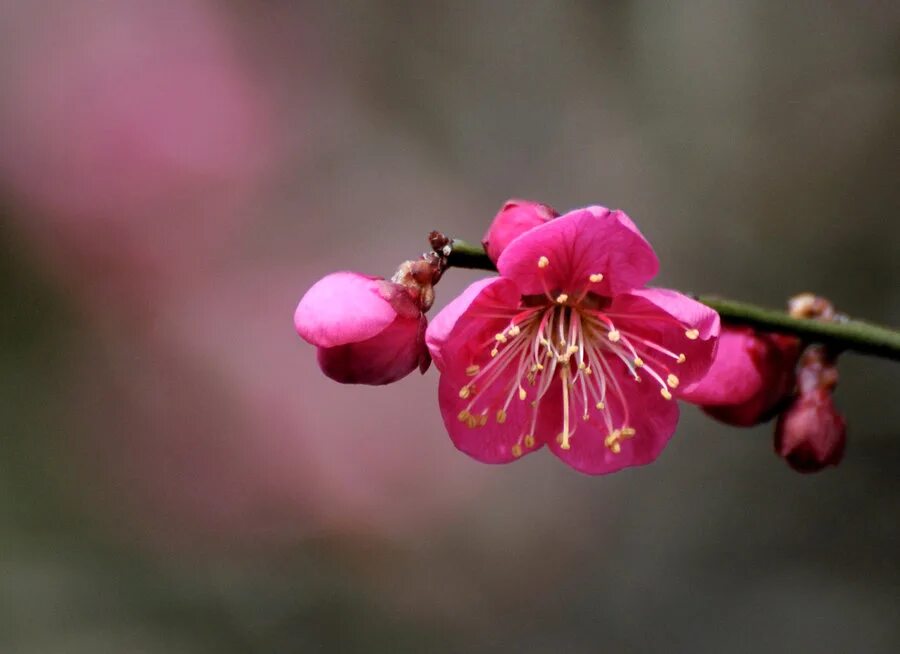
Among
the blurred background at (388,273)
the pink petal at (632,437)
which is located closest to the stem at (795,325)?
the pink petal at (632,437)

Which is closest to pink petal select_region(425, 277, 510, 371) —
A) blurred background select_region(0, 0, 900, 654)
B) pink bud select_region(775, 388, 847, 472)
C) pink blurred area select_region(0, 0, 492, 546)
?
pink bud select_region(775, 388, 847, 472)

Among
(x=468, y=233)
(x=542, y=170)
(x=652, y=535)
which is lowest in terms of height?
(x=652, y=535)

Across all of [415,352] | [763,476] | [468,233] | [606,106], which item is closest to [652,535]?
[763,476]

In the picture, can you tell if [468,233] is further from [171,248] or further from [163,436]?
[163,436]

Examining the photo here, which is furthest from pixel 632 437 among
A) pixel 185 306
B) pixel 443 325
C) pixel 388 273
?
pixel 185 306

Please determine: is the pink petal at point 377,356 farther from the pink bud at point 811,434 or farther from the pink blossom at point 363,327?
the pink bud at point 811,434

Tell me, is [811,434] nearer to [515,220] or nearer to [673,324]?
[673,324]
